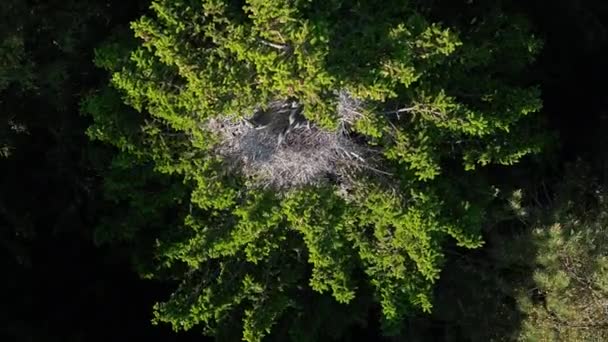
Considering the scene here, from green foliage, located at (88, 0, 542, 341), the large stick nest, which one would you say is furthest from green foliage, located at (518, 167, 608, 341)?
the large stick nest

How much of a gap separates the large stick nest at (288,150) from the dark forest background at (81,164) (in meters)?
2.93

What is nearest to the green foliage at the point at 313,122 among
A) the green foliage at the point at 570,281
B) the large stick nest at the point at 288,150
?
the large stick nest at the point at 288,150

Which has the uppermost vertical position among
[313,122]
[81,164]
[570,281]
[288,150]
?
[81,164]

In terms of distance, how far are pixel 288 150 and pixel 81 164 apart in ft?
13.9

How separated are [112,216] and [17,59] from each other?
10.0 feet

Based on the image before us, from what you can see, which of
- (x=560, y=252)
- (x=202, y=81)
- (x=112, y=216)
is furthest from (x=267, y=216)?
(x=560, y=252)

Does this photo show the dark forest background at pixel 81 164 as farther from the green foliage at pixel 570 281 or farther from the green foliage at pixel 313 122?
the green foliage at pixel 313 122

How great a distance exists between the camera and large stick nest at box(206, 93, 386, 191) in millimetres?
10281

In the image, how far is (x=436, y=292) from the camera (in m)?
13.1

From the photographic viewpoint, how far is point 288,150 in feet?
34.2

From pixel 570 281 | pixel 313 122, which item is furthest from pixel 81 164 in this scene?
pixel 570 281

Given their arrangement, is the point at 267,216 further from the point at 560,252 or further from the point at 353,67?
the point at 560,252

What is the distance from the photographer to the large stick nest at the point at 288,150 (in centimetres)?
1028

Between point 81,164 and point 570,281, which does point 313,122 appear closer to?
point 81,164
